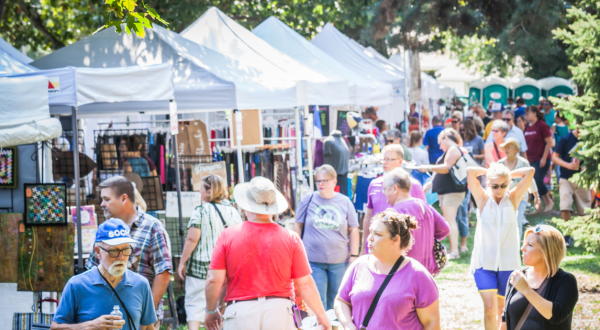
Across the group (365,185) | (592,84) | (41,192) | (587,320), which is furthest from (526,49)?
(41,192)

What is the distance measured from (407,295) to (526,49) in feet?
64.2

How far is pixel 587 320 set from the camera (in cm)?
632

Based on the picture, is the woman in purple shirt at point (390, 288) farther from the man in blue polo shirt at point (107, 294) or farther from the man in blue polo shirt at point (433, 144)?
the man in blue polo shirt at point (433, 144)

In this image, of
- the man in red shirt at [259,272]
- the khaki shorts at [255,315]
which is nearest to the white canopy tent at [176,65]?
the man in red shirt at [259,272]

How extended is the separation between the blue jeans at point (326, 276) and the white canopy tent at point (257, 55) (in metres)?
3.57

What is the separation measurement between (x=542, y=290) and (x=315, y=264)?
2.37 meters

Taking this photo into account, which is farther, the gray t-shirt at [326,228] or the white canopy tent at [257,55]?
Answer: the white canopy tent at [257,55]

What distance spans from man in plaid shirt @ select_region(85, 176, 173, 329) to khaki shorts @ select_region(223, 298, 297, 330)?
2.09 feet

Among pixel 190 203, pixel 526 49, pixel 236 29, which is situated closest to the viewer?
pixel 190 203

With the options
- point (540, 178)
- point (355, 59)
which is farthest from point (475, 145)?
point (355, 59)

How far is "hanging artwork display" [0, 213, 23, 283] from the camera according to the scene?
17.5 feet

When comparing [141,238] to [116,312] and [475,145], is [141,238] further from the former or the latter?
[475,145]

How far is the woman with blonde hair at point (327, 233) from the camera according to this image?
18.8ft

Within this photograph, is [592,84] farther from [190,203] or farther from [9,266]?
[9,266]
